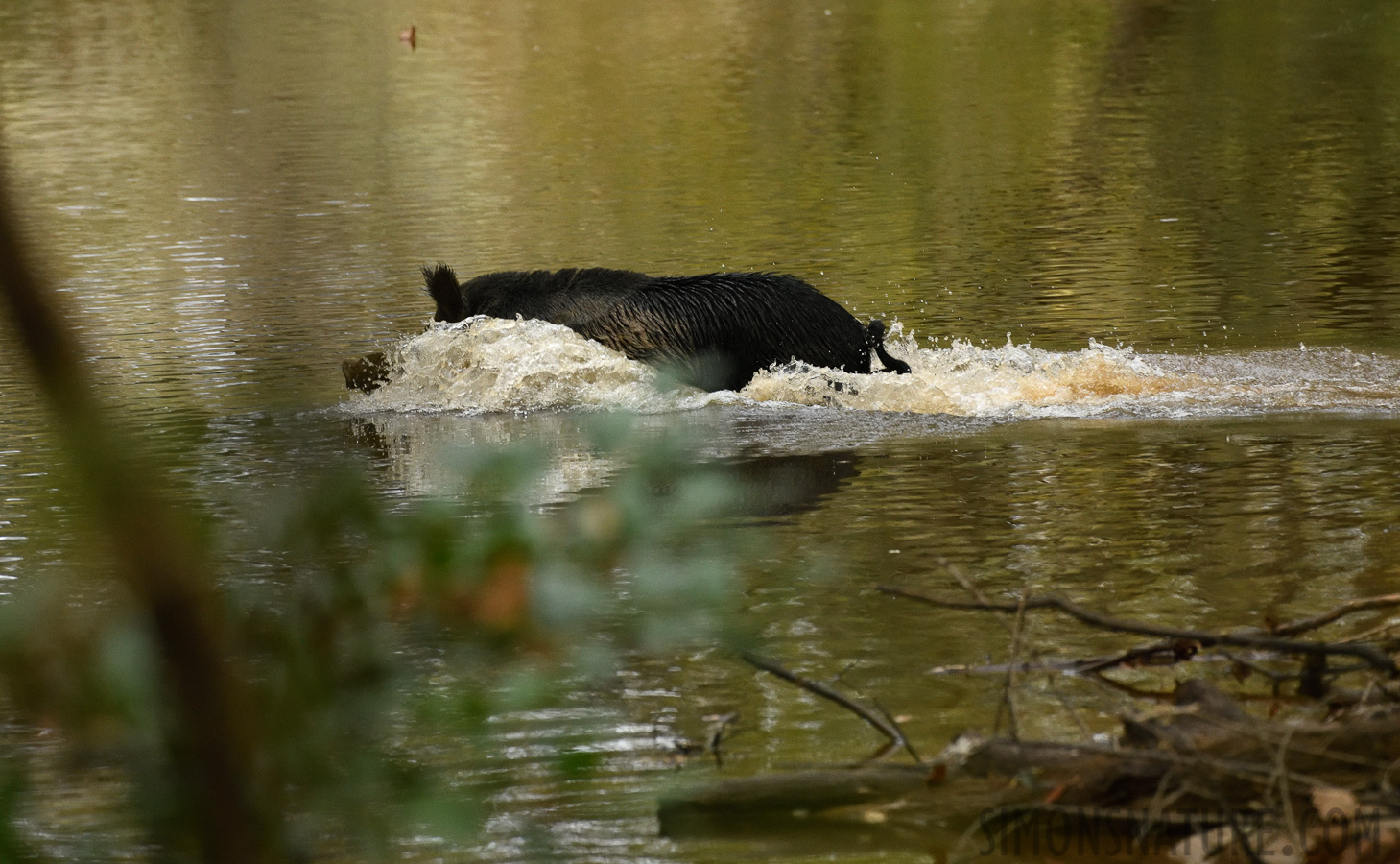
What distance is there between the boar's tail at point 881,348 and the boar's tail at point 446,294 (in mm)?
2712

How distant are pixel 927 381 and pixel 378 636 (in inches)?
356

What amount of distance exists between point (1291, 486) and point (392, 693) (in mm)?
6622

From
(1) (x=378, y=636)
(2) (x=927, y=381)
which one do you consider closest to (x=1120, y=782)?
(1) (x=378, y=636)

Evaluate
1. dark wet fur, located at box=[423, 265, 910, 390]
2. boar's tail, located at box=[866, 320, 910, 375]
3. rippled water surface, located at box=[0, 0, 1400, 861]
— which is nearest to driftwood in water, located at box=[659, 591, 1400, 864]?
rippled water surface, located at box=[0, 0, 1400, 861]

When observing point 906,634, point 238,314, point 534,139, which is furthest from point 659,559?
point 534,139

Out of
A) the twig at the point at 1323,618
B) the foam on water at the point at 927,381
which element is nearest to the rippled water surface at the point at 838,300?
the foam on water at the point at 927,381

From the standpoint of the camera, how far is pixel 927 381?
449 inches

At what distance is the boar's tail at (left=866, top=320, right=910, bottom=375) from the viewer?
1141 cm

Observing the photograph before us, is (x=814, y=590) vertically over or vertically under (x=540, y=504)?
under

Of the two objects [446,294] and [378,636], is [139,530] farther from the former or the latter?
[446,294]

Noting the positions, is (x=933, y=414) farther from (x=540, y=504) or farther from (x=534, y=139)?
(x=534, y=139)

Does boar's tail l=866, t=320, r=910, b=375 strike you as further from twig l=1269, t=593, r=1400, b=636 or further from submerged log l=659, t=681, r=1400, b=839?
submerged log l=659, t=681, r=1400, b=839

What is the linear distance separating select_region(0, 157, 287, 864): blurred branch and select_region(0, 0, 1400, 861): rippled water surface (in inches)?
6.4

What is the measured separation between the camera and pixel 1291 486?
27.9 feet
